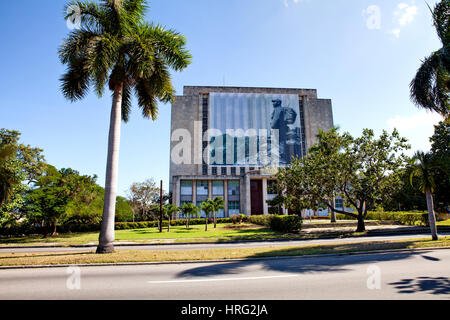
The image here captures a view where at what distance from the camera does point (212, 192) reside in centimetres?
5744

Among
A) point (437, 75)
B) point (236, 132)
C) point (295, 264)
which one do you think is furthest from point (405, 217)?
point (236, 132)

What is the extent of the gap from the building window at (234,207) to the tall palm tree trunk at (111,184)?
46.2 m

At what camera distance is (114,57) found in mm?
12250

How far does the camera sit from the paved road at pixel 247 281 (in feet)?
17.3

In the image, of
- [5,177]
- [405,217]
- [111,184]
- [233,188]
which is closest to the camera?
[111,184]

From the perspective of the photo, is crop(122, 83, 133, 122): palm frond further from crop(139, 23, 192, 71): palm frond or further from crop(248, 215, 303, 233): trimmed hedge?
crop(248, 215, 303, 233): trimmed hedge

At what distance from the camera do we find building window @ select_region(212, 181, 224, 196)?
5756 centimetres

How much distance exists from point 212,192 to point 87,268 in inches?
1931

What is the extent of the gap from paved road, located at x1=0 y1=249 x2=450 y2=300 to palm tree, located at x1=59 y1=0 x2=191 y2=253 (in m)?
4.96

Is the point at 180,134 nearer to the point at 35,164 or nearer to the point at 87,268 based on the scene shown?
the point at 35,164

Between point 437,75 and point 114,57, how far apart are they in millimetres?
17890

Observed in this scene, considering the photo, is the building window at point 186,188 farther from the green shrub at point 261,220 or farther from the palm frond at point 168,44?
the palm frond at point 168,44

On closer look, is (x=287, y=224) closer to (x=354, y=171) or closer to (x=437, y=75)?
(x=354, y=171)

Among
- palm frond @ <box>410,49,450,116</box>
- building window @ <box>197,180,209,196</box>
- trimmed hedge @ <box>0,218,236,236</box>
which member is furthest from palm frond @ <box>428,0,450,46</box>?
building window @ <box>197,180,209,196</box>
